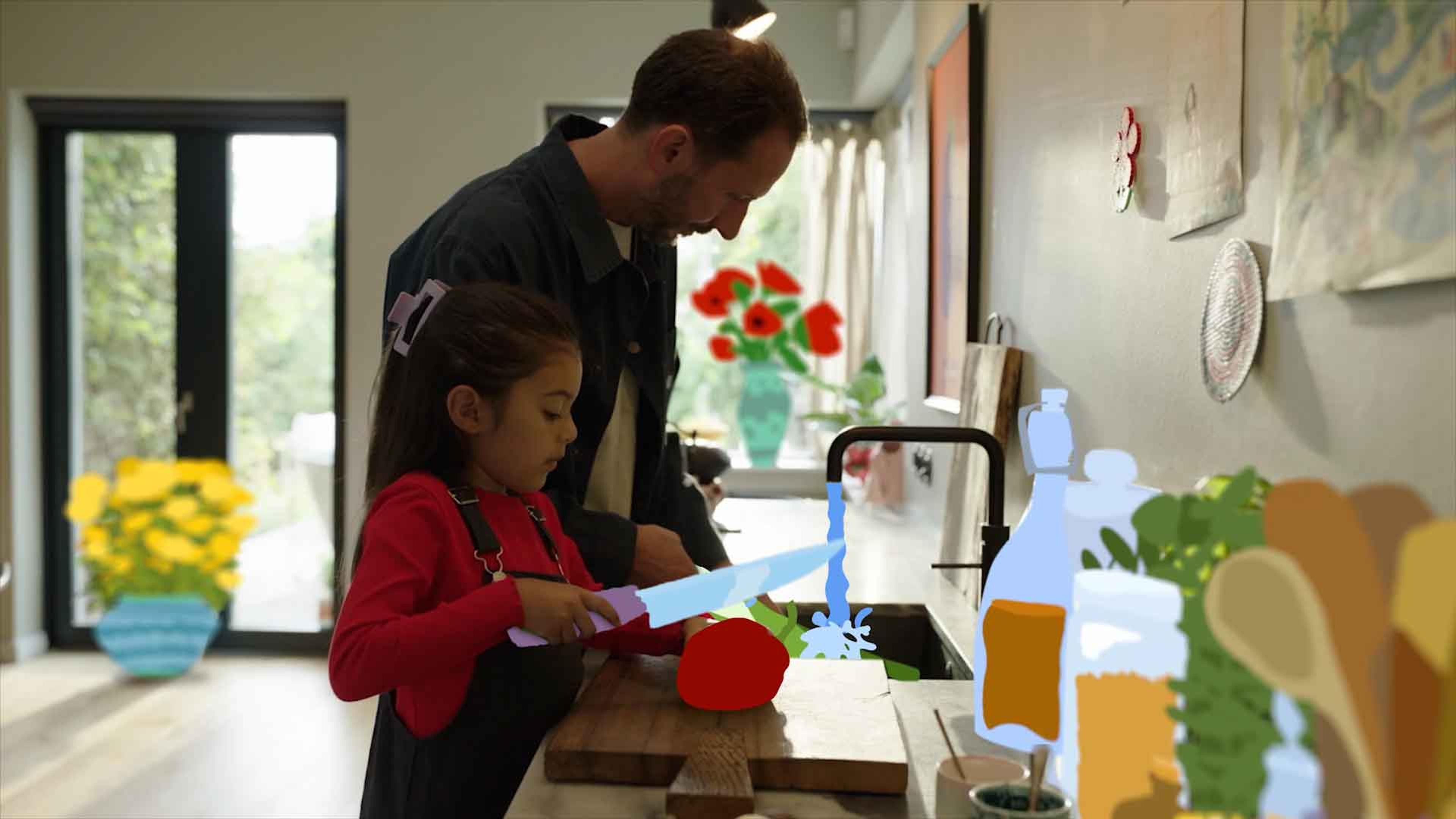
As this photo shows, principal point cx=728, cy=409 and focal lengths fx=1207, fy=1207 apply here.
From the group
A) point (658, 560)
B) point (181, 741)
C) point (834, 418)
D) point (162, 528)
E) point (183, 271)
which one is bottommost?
point (181, 741)

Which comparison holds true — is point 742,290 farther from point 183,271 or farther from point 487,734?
point 487,734

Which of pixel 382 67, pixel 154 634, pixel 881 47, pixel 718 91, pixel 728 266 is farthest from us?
pixel 728 266

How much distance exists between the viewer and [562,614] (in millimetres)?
976

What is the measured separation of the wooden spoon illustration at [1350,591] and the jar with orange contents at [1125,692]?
106mm

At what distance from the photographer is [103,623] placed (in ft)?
15.0

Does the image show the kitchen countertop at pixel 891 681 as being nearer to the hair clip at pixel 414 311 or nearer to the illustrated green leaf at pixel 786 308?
the hair clip at pixel 414 311

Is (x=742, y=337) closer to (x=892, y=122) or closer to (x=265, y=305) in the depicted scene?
(x=892, y=122)

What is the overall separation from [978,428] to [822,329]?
2292mm

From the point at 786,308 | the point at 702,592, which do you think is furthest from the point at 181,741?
the point at 702,592

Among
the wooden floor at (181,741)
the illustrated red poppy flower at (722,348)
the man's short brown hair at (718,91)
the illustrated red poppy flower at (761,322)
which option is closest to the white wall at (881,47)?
the illustrated red poppy flower at (761,322)

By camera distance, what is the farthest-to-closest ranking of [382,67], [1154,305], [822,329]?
[382,67], [822,329], [1154,305]

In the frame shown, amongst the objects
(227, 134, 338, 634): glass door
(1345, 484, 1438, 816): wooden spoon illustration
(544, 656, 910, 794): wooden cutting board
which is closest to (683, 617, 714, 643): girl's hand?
(544, 656, 910, 794): wooden cutting board

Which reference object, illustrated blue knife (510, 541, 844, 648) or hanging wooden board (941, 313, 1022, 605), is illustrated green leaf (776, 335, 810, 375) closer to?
hanging wooden board (941, 313, 1022, 605)

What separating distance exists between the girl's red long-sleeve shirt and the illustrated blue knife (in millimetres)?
41
